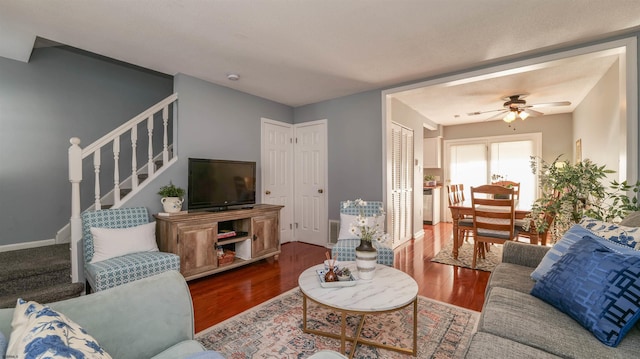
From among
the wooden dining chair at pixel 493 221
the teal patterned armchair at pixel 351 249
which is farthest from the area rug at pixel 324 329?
the wooden dining chair at pixel 493 221

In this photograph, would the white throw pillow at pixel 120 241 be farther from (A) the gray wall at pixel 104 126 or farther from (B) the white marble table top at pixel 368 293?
(B) the white marble table top at pixel 368 293

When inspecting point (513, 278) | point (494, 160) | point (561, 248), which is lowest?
point (513, 278)

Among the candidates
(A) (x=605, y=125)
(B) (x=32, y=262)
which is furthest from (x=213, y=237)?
(A) (x=605, y=125)

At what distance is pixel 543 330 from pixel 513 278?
0.68 m

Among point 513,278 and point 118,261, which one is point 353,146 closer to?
point 513,278

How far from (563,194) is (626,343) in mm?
1887

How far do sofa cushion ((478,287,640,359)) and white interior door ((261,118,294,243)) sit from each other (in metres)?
3.48

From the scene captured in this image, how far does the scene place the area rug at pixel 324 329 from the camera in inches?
72.3

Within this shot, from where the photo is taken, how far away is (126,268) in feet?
7.50

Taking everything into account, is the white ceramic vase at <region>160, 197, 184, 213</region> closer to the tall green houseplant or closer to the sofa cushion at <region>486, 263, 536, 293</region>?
the sofa cushion at <region>486, 263, 536, 293</region>

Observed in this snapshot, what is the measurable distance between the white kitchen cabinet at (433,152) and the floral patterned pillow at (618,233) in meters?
4.98

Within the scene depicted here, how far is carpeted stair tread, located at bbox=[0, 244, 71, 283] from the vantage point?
2.43 m

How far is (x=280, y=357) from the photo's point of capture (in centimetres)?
179

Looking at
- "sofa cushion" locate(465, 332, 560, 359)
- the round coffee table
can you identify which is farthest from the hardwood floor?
"sofa cushion" locate(465, 332, 560, 359)
